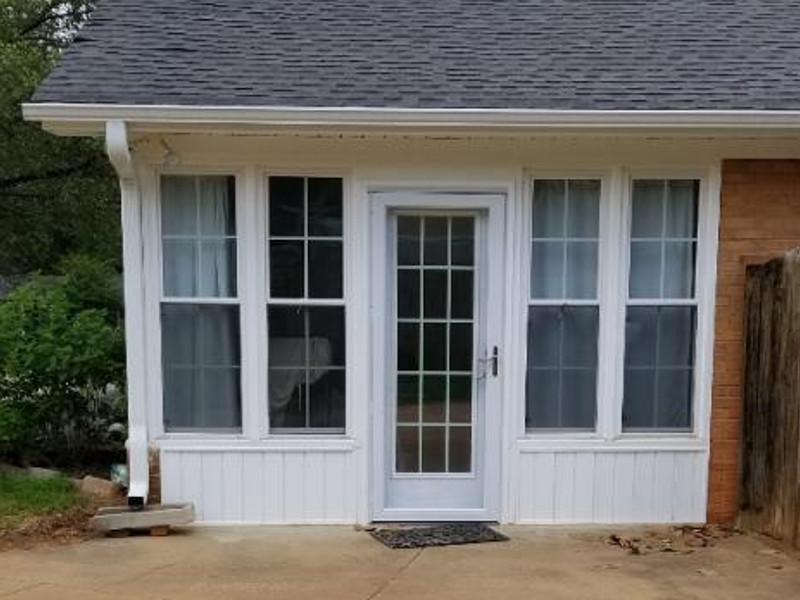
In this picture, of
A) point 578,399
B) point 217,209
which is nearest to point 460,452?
point 578,399

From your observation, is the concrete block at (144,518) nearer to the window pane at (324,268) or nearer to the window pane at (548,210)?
the window pane at (324,268)

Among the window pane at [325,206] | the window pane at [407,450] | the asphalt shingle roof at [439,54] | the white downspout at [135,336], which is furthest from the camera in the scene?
the window pane at [407,450]

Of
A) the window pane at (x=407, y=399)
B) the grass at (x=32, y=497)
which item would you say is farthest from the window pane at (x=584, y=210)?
the grass at (x=32, y=497)

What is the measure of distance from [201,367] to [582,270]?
2.58 metres

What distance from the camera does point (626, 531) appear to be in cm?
550

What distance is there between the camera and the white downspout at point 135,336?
17.4ft

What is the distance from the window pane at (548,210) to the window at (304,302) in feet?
4.22

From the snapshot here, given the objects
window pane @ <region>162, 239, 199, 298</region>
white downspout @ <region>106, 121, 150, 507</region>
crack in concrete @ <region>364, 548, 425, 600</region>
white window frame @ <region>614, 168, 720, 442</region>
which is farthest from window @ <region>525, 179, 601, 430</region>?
white downspout @ <region>106, 121, 150, 507</region>

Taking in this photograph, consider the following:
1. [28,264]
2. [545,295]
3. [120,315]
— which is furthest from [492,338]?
[28,264]

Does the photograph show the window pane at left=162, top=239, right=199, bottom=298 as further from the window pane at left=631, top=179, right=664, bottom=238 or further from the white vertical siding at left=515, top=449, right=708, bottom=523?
the window pane at left=631, top=179, right=664, bottom=238

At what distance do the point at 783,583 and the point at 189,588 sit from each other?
10.6 ft

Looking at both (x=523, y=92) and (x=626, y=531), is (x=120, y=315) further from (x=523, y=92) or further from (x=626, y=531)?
(x=626, y=531)

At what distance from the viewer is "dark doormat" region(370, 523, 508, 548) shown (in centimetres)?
522

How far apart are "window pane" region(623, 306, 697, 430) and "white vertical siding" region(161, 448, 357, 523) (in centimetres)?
195
